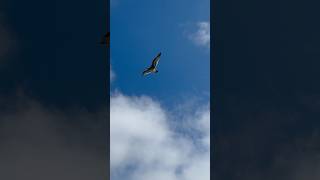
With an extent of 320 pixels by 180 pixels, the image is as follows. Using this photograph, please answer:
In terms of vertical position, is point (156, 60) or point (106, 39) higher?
point (106, 39)

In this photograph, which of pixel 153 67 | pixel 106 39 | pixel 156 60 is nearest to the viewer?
pixel 153 67

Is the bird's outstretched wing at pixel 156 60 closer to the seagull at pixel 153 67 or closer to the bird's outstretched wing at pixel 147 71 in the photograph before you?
the seagull at pixel 153 67

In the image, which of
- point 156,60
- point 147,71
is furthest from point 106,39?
point 156,60

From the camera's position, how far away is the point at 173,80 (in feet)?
94.9

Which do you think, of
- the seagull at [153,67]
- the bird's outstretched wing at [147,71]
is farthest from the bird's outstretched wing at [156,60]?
the bird's outstretched wing at [147,71]

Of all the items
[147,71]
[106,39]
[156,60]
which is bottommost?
[147,71]

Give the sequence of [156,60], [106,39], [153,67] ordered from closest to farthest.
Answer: [153,67]
[156,60]
[106,39]

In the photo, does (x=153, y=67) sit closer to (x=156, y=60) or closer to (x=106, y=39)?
(x=156, y=60)
